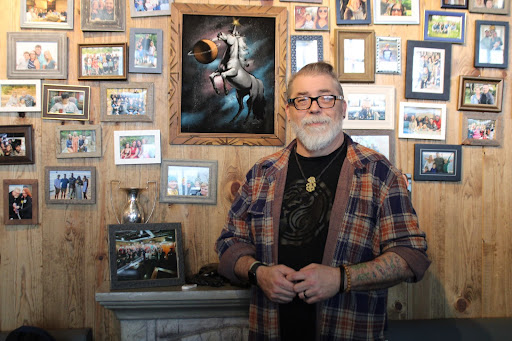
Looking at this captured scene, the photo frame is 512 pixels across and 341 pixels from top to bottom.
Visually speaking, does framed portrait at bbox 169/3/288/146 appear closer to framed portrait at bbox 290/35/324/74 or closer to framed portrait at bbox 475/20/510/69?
framed portrait at bbox 290/35/324/74

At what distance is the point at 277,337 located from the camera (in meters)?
1.59

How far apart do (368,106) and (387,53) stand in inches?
12.4

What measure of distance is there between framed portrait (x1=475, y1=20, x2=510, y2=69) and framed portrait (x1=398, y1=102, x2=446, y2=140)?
0.37 metres

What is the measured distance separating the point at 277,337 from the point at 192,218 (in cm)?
85

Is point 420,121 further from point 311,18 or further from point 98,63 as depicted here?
point 98,63

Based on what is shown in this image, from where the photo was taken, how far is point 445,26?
7.47ft

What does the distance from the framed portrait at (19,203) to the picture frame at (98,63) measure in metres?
0.66

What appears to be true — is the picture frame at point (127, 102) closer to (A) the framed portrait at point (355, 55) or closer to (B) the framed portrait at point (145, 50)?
(B) the framed portrait at point (145, 50)

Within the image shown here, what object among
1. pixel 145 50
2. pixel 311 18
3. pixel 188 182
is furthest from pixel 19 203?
pixel 311 18

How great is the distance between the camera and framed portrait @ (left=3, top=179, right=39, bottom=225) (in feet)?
7.04

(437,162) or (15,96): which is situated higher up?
(15,96)

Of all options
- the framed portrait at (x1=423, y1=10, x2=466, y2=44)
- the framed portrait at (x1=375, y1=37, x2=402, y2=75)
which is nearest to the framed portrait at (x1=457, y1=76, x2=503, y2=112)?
the framed portrait at (x1=423, y1=10, x2=466, y2=44)

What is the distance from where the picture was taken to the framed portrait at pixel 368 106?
2238mm

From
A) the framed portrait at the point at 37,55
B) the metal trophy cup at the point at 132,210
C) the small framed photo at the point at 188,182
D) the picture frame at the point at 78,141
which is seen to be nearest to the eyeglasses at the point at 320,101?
the small framed photo at the point at 188,182
